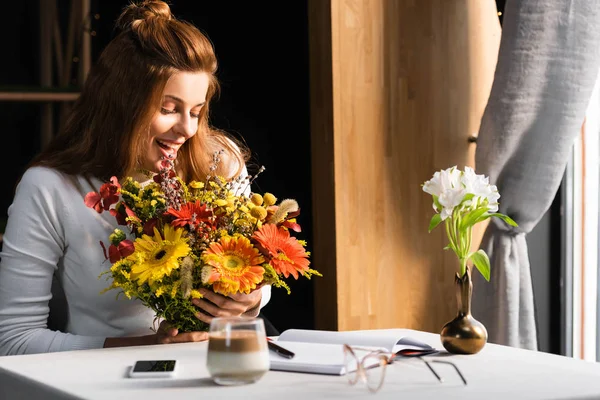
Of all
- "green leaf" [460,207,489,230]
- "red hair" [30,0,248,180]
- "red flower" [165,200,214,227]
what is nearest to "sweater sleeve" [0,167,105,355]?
"red hair" [30,0,248,180]

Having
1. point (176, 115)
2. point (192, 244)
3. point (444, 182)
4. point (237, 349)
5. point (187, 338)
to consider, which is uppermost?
point (176, 115)

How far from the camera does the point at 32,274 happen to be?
6.91 feet

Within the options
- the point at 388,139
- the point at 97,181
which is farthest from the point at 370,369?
the point at 388,139

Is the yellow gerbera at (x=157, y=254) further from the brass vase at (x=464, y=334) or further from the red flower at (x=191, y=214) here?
the brass vase at (x=464, y=334)

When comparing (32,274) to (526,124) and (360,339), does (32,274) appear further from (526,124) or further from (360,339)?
(526,124)

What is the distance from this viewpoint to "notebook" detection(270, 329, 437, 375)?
1.50 meters

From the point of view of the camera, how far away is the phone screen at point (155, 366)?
58.3 inches

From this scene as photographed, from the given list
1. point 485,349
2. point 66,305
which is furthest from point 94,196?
point 485,349

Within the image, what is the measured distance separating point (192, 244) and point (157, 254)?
0.07 meters

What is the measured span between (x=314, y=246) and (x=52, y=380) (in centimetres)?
176

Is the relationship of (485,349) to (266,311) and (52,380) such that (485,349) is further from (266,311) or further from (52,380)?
(266,311)

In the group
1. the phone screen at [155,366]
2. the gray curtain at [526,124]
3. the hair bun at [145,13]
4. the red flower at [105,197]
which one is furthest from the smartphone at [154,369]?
the gray curtain at [526,124]

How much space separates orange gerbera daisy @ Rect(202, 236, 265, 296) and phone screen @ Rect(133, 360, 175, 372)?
0.18m

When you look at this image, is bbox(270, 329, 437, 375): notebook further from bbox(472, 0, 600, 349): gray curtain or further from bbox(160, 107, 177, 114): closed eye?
bbox(472, 0, 600, 349): gray curtain
